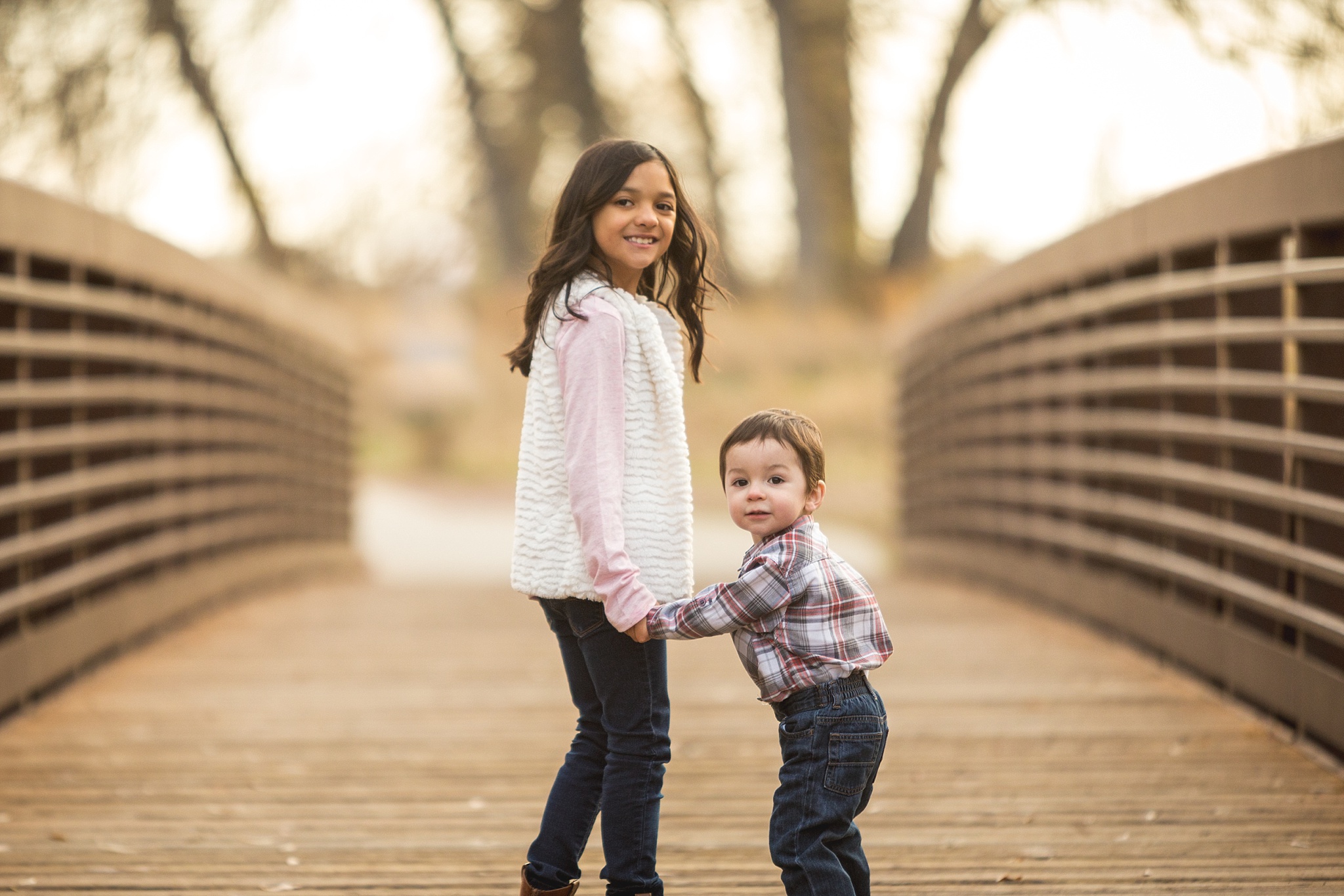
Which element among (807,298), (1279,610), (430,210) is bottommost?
(1279,610)

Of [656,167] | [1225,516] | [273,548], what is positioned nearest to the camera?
[656,167]

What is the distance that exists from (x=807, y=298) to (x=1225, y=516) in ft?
56.1

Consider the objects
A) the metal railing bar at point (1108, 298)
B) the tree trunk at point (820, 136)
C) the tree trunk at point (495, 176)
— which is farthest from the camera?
the tree trunk at point (495, 176)

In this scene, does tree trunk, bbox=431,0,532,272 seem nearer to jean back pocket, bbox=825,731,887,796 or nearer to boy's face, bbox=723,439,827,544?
boy's face, bbox=723,439,827,544

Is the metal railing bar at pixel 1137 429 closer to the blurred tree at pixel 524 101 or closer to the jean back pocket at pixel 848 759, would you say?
the jean back pocket at pixel 848 759

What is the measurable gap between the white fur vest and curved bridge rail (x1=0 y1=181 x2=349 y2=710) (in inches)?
89.0

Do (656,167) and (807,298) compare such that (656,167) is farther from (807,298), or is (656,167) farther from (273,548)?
(807,298)

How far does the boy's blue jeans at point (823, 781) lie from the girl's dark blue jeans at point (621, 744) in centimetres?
26

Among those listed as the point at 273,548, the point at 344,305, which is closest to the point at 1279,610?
the point at 273,548

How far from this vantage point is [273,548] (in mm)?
8414

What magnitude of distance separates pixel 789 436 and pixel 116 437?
3.61 metres

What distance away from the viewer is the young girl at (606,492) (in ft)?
8.36

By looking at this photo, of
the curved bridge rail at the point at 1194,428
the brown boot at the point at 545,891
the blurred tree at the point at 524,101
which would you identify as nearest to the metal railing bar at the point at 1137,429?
the curved bridge rail at the point at 1194,428

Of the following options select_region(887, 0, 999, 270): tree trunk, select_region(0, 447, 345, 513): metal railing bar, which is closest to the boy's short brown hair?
select_region(0, 447, 345, 513): metal railing bar
